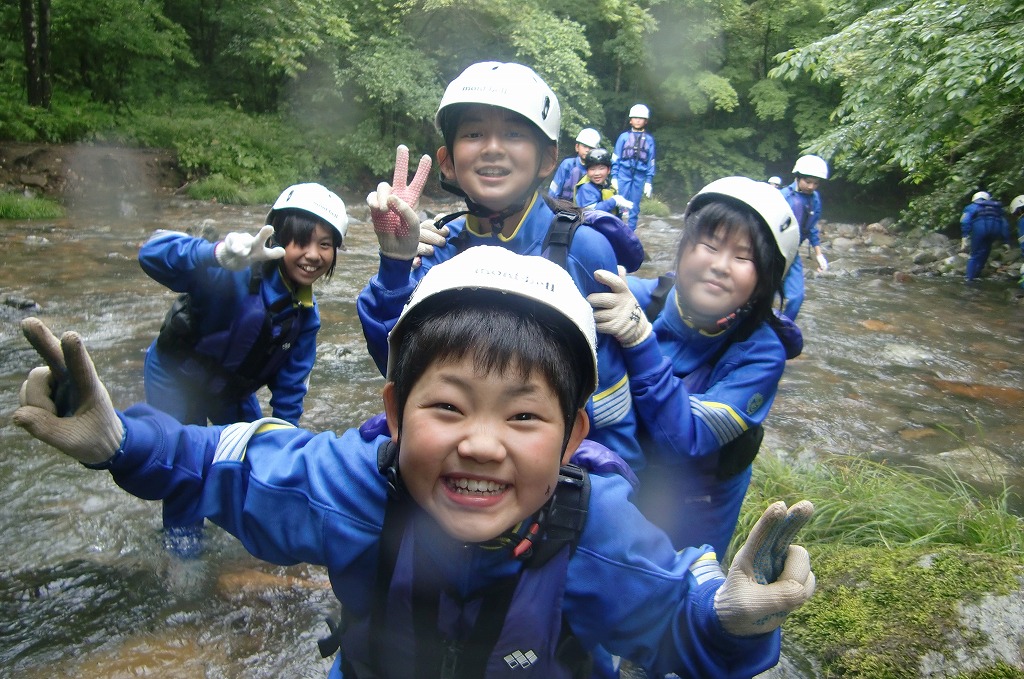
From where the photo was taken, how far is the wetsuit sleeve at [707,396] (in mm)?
2121

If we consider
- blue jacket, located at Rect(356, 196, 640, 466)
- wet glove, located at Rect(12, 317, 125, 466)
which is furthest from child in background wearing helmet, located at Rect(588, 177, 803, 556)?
wet glove, located at Rect(12, 317, 125, 466)

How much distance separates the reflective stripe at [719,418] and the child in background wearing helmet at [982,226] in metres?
13.4

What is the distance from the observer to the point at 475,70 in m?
2.71

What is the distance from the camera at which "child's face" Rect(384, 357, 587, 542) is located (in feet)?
4.66

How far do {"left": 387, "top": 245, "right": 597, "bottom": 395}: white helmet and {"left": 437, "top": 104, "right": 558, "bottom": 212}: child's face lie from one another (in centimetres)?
113

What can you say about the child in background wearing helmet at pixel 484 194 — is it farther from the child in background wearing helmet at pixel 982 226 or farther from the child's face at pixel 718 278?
the child in background wearing helmet at pixel 982 226

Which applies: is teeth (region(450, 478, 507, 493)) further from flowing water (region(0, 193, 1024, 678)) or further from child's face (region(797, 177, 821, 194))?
child's face (region(797, 177, 821, 194))

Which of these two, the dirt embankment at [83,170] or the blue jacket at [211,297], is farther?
the dirt embankment at [83,170]

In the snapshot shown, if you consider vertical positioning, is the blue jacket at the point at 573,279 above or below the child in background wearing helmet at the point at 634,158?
below

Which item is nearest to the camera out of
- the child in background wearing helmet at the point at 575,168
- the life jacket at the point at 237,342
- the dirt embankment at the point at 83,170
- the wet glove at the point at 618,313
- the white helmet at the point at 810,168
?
the wet glove at the point at 618,313

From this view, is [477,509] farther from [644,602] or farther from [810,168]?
[810,168]

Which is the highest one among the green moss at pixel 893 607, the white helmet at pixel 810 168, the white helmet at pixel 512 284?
the white helmet at pixel 810 168

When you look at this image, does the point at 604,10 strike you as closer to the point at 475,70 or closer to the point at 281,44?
the point at 281,44

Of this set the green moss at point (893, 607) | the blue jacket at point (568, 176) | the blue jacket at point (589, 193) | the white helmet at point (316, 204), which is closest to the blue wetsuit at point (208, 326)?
the white helmet at point (316, 204)
